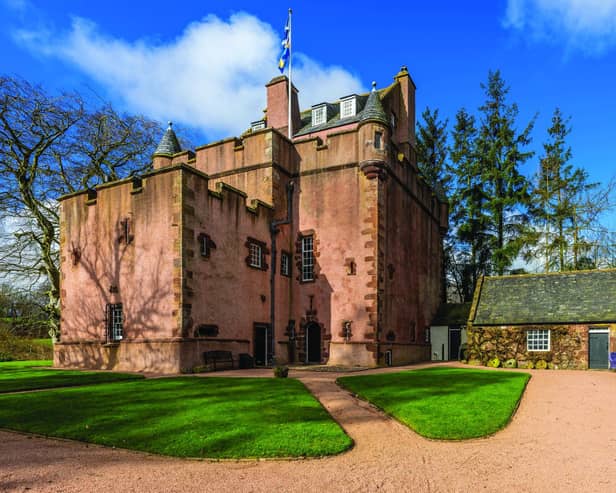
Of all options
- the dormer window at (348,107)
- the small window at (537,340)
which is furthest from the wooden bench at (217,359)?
the dormer window at (348,107)

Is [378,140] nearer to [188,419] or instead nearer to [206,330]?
[206,330]

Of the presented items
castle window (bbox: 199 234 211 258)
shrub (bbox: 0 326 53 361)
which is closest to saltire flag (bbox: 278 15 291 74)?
castle window (bbox: 199 234 211 258)

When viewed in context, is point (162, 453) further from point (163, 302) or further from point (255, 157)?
point (255, 157)

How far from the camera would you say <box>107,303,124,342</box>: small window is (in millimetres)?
21141

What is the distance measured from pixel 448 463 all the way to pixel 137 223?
58.0ft

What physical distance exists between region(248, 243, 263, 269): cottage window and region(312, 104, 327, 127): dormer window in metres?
11.7

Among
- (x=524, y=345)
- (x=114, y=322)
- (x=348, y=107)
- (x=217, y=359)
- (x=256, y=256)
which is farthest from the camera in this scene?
(x=348, y=107)

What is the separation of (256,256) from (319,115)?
12930 mm

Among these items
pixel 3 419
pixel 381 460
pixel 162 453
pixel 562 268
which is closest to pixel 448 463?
pixel 381 460

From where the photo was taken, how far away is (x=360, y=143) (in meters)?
24.8

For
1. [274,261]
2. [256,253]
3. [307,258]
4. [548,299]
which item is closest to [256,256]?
[256,253]

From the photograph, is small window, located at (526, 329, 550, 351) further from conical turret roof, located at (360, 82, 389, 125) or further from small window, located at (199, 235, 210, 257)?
small window, located at (199, 235, 210, 257)

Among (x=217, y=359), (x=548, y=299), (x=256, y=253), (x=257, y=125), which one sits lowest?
(x=217, y=359)

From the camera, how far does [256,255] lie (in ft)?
78.0
